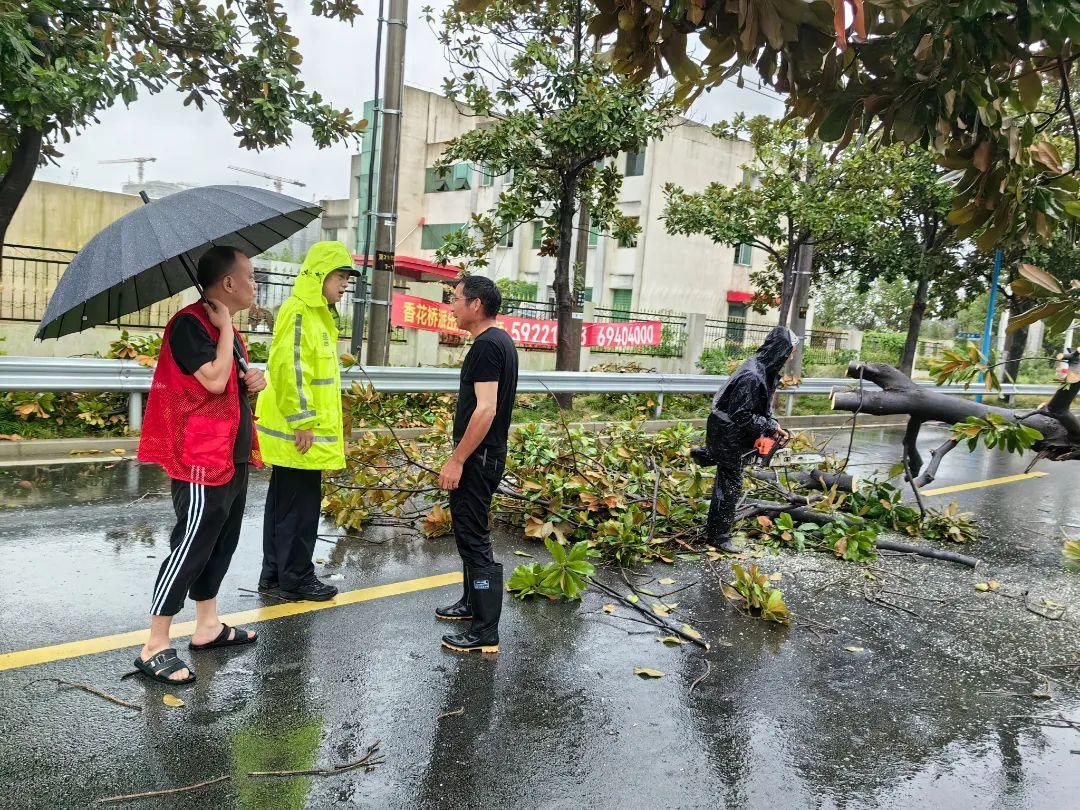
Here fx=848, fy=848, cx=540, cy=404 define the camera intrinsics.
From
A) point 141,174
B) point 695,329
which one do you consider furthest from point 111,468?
point 141,174

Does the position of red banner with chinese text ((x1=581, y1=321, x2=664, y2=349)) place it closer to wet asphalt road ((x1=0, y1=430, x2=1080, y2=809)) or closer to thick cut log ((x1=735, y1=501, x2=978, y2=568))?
thick cut log ((x1=735, y1=501, x2=978, y2=568))

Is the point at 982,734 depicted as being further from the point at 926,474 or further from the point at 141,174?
the point at 141,174

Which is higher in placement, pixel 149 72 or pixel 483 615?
pixel 149 72

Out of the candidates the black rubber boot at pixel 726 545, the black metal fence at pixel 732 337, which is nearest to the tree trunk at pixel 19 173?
the black rubber boot at pixel 726 545

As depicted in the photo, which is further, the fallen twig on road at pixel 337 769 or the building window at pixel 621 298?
the building window at pixel 621 298

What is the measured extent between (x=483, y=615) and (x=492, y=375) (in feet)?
3.86

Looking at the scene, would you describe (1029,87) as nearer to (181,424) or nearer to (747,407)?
(181,424)

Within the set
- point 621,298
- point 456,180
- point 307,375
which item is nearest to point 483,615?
point 307,375

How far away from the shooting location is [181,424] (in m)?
3.58

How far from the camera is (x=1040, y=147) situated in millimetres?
2904

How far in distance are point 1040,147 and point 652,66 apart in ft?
4.50

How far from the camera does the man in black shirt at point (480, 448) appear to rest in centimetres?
402

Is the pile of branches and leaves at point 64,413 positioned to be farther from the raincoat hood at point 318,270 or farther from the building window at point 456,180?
the building window at point 456,180

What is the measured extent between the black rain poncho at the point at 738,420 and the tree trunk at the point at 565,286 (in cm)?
659
